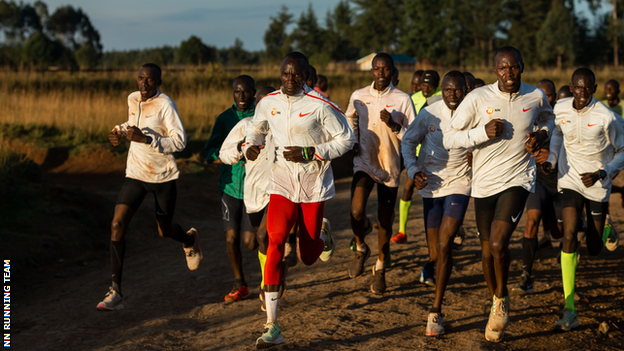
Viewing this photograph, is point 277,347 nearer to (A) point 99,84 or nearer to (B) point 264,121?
(B) point 264,121

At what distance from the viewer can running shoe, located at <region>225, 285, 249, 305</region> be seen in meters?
6.80

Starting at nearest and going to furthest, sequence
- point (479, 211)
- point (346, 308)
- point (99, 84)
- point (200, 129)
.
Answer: point (479, 211), point (346, 308), point (200, 129), point (99, 84)

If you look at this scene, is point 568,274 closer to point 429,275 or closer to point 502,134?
point 429,275

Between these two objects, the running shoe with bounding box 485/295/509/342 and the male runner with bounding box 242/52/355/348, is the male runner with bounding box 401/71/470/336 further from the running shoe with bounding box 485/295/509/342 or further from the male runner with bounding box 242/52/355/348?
the male runner with bounding box 242/52/355/348

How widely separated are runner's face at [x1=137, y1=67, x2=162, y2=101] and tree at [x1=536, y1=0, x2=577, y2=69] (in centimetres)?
5569

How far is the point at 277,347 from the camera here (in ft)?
16.6

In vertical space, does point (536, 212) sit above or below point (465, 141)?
below

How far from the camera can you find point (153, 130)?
6.53 metres

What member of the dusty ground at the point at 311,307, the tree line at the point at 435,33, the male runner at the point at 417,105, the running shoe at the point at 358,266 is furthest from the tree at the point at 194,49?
the running shoe at the point at 358,266

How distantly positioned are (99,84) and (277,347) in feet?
68.3

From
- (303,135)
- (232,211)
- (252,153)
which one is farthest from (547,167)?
(232,211)

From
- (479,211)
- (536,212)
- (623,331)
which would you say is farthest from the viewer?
(536,212)

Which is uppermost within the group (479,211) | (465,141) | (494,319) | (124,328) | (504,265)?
(465,141)

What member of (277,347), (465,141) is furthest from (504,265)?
(277,347)
